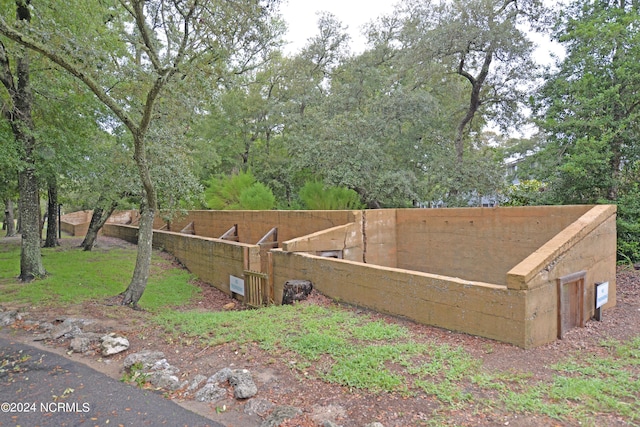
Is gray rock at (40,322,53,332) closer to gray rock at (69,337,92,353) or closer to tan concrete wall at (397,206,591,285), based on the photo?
gray rock at (69,337,92,353)

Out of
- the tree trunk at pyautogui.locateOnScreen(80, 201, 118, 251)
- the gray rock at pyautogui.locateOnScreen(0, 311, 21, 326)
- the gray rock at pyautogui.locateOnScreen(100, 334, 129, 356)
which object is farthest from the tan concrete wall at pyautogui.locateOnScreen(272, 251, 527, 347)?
the tree trunk at pyautogui.locateOnScreen(80, 201, 118, 251)

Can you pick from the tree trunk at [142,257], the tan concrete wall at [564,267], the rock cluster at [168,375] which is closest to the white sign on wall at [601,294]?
the tan concrete wall at [564,267]

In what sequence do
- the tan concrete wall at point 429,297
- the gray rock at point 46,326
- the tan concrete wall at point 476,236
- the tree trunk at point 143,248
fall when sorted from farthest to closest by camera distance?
the tan concrete wall at point 476,236 < the tree trunk at point 143,248 < the gray rock at point 46,326 < the tan concrete wall at point 429,297

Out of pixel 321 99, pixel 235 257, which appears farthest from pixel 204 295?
pixel 321 99

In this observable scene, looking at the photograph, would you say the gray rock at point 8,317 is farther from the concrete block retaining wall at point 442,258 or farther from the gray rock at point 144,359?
the concrete block retaining wall at point 442,258

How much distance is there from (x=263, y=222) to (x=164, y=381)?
8.22m

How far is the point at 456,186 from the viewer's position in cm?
1212

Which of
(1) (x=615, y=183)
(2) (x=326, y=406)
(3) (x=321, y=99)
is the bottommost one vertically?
(2) (x=326, y=406)

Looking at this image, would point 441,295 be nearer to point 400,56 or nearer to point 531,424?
point 531,424

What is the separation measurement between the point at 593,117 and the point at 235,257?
29.5 feet

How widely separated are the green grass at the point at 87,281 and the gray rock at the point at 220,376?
14.8 feet

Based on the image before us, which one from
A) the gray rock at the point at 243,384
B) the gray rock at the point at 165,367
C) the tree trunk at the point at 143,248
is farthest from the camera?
the tree trunk at the point at 143,248

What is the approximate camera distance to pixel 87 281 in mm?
8938

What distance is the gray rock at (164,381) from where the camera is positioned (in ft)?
12.4
